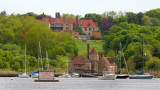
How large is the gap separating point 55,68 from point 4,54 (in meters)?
16.8

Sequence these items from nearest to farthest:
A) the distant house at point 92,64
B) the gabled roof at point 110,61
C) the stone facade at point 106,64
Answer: the distant house at point 92,64 < the stone facade at point 106,64 < the gabled roof at point 110,61

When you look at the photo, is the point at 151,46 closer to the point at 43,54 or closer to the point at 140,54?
the point at 140,54

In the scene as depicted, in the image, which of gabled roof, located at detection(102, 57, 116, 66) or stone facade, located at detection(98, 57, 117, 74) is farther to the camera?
gabled roof, located at detection(102, 57, 116, 66)

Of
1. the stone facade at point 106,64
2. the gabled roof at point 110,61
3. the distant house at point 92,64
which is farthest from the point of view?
the gabled roof at point 110,61

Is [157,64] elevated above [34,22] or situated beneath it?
situated beneath

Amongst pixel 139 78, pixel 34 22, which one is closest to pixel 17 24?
pixel 34 22

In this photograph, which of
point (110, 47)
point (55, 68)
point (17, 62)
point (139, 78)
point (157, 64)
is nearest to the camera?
point (139, 78)

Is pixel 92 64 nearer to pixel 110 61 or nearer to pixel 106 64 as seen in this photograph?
pixel 106 64

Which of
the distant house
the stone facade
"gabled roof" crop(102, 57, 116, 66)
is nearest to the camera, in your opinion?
the distant house

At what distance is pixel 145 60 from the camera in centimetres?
14662

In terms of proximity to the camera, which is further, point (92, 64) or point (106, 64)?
point (92, 64)


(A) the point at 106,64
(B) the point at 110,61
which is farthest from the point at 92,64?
(B) the point at 110,61

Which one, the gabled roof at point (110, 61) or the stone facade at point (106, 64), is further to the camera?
the gabled roof at point (110, 61)

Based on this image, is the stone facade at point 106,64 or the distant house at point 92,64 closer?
the distant house at point 92,64
